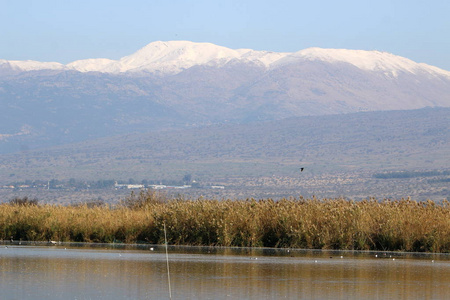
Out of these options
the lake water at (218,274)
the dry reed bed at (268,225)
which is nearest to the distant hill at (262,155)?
the dry reed bed at (268,225)

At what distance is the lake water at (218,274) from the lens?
51.2 feet

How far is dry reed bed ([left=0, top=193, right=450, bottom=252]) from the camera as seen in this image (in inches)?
1033

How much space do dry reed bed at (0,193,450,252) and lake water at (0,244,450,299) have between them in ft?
3.66

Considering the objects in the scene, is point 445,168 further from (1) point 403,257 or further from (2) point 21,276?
(2) point 21,276

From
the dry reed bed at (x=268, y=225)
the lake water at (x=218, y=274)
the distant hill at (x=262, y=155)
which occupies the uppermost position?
the distant hill at (x=262, y=155)

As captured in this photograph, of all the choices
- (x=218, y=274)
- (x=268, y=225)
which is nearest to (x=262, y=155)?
(x=268, y=225)

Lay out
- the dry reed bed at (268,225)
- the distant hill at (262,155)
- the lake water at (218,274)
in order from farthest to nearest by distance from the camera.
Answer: the distant hill at (262,155) < the dry reed bed at (268,225) < the lake water at (218,274)

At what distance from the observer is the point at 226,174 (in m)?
158

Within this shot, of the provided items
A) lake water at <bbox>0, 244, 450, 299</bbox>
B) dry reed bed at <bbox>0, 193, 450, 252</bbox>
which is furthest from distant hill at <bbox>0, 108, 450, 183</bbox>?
lake water at <bbox>0, 244, 450, 299</bbox>

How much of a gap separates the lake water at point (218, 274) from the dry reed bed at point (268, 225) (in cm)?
112

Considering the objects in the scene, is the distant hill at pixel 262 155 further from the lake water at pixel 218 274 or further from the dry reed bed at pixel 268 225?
the lake water at pixel 218 274

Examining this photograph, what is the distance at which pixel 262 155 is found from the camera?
175m

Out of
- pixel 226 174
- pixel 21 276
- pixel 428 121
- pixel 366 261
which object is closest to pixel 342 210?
pixel 366 261

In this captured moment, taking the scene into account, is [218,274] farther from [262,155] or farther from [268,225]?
[262,155]
